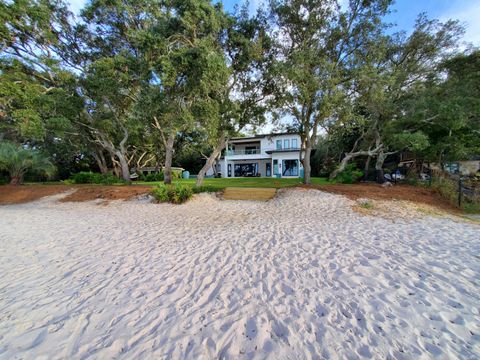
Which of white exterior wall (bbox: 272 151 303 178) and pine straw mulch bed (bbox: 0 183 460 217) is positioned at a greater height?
white exterior wall (bbox: 272 151 303 178)

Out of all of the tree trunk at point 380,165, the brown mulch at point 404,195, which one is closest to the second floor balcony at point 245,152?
the tree trunk at point 380,165

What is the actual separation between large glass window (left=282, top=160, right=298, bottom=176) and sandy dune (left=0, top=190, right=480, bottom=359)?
2213 centimetres

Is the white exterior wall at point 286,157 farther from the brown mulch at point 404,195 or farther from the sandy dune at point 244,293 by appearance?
the sandy dune at point 244,293

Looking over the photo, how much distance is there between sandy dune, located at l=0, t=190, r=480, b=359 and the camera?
223 centimetres

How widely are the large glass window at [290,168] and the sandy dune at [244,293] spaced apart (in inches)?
871

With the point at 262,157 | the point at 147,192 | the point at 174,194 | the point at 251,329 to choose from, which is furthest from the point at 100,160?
the point at 251,329

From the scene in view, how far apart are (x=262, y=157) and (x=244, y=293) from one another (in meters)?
28.8

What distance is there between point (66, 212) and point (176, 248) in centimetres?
834

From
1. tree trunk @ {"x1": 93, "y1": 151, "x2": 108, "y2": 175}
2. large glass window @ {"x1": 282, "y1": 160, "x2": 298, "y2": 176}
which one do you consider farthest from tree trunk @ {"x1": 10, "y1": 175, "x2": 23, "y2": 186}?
large glass window @ {"x1": 282, "y1": 160, "x2": 298, "y2": 176}

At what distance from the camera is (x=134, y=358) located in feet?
6.81

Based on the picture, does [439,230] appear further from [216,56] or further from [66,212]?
[66,212]

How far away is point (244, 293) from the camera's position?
125 inches

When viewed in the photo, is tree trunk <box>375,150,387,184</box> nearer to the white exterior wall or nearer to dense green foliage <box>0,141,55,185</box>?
the white exterior wall

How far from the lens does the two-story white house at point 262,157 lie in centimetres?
2805
